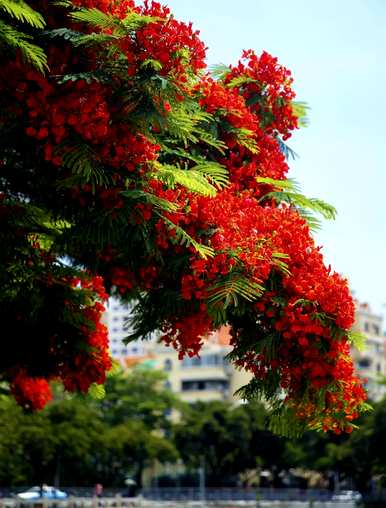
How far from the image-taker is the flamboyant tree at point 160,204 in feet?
32.9

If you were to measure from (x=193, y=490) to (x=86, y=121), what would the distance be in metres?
59.2

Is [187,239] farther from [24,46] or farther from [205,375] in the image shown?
[205,375]

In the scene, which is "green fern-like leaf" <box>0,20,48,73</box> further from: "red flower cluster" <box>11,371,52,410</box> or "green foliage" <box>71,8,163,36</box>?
"red flower cluster" <box>11,371,52,410</box>

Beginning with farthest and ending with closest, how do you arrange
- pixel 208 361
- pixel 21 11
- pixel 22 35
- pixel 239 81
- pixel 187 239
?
pixel 208 361, pixel 239 81, pixel 187 239, pixel 22 35, pixel 21 11

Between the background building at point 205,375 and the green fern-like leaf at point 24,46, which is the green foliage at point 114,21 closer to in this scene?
the green fern-like leaf at point 24,46

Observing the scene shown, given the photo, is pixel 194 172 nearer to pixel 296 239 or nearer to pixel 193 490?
pixel 296 239

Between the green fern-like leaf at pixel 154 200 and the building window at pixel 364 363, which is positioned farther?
the building window at pixel 364 363

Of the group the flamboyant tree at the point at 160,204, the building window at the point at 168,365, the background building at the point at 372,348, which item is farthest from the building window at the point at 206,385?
the flamboyant tree at the point at 160,204

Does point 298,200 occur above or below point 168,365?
below

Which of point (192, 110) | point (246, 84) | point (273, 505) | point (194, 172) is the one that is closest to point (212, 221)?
point (194, 172)

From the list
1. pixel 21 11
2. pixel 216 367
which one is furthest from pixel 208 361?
pixel 21 11

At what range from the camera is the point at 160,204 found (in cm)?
1026

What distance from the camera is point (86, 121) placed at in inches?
392

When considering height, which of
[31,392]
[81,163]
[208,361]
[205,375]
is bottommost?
[31,392]
